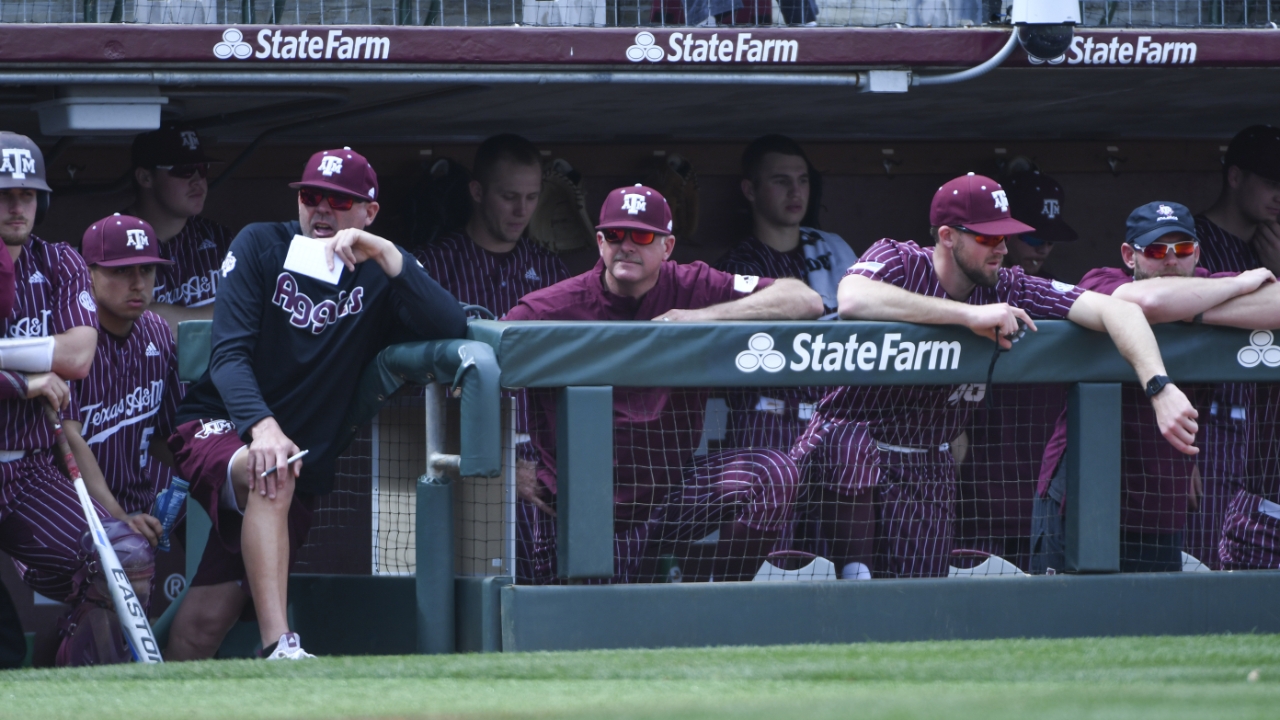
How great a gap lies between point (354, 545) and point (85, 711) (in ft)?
5.68

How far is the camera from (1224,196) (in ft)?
19.7

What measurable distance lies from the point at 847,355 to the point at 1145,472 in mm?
978

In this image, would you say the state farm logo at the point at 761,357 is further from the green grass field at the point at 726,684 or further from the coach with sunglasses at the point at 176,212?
the coach with sunglasses at the point at 176,212

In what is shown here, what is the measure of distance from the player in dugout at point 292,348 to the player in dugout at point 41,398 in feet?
0.94

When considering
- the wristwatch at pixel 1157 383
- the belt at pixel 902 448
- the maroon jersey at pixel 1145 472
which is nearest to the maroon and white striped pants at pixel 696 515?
the belt at pixel 902 448

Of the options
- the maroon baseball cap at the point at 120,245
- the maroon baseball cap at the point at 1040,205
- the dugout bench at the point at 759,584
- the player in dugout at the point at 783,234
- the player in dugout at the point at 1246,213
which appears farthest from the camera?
the maroon baseball cap at the point at 1040,205

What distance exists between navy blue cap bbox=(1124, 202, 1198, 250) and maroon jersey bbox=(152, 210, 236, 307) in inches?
125

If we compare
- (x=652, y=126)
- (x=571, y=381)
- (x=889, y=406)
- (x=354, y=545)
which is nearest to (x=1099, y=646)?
(x=889, y=406)

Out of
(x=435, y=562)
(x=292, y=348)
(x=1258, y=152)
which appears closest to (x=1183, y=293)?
(x=1258, y=152)

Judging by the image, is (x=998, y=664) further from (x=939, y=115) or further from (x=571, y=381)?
(x=939, y=115)

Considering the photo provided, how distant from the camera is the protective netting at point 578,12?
5402mm

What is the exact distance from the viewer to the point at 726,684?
3.47 metres

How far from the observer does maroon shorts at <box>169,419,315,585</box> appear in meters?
4.30

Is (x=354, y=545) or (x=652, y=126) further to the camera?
(x=652, y=126)
